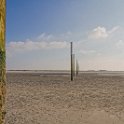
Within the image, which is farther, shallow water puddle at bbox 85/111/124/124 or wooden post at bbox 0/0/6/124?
shallow water puddle at bbox 85/111/124/124

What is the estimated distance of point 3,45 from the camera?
6.30 feet

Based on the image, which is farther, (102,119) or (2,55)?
(102,119)

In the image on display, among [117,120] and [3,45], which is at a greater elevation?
[3,45]

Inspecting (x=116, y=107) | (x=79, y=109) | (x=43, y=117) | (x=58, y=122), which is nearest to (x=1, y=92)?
(x=58, y=122)

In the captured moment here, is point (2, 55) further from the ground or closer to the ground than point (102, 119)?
further from the ground

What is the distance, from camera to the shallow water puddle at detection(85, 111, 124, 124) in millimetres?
9641

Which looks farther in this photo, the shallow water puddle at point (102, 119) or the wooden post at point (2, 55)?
the shallow water puddle at point (102, 119)

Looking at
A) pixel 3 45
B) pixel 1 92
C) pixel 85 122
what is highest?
pixel 3 45

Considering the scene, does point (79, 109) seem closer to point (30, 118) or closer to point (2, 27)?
point (30, 118)

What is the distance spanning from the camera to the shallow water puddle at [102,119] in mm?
9641

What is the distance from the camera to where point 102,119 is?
10023 mm

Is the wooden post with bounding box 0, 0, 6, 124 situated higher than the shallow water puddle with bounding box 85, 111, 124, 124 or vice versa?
the wooden post with bounding box 0, 0, 6, 124

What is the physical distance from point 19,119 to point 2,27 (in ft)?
26.9

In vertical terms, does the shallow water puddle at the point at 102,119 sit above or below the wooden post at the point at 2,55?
below
